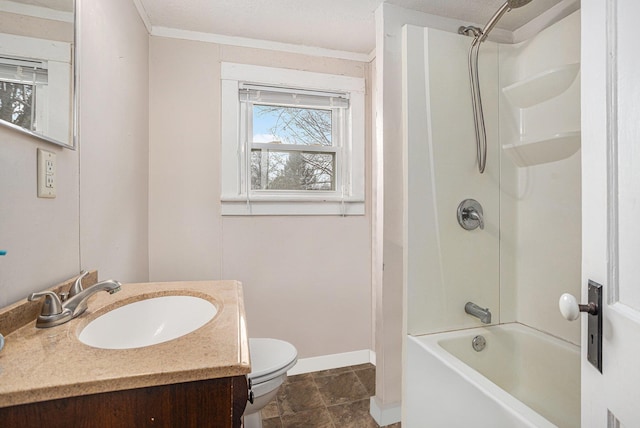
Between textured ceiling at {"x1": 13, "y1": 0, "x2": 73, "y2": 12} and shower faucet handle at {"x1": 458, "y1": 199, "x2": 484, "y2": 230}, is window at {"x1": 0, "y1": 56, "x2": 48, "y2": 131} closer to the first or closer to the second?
textured ceiling at {"x1": 13, "y1": 0, "x2": 73, "y2": 12}

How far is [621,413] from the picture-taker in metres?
0.56

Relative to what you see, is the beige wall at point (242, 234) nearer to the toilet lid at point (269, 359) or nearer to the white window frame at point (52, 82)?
the toilet lid at point (269, 359)

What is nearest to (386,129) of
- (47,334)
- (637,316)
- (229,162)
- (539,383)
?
(229,162)

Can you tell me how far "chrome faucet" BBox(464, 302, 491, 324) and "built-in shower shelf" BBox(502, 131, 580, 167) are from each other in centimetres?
83

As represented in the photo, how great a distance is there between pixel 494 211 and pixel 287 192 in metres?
1.32

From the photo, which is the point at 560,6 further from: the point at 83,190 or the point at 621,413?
the point at 83,190

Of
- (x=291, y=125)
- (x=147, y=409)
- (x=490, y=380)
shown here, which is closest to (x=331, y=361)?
(x=490, y=380)

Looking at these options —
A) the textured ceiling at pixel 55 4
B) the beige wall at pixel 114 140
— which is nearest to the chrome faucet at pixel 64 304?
the beige wall at pixel 114 140

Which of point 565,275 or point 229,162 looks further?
point 229,162

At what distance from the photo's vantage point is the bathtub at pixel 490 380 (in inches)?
42.9

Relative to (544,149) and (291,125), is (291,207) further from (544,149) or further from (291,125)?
(544,149)

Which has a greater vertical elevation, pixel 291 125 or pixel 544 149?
pixel 291 125

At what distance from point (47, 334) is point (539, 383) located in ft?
6.66

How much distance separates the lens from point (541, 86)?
5.10ft
